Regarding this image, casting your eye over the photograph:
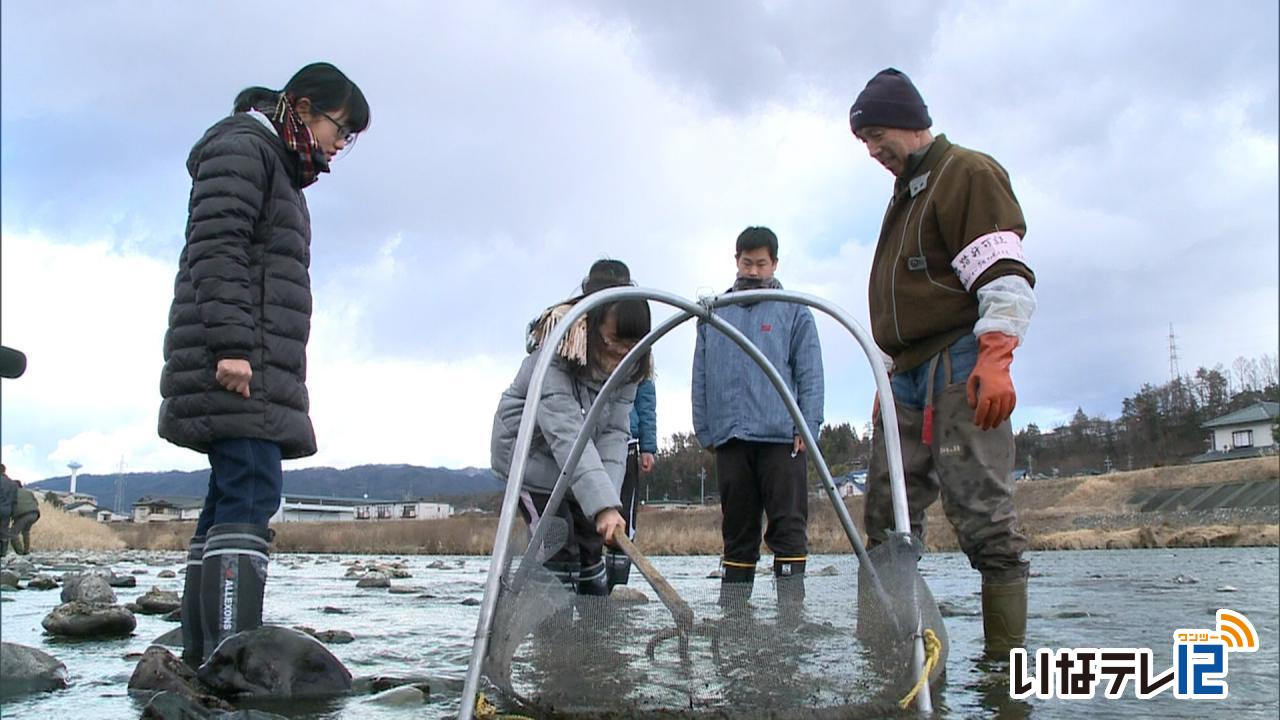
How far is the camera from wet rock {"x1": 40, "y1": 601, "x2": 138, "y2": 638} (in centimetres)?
454

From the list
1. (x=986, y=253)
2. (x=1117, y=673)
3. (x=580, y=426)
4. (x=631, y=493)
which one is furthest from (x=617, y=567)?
(x=986, y=253)

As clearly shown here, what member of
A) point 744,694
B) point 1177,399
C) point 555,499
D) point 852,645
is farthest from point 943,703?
point 1177,399

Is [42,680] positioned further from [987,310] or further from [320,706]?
[987,310]

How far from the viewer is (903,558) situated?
8.13 feet

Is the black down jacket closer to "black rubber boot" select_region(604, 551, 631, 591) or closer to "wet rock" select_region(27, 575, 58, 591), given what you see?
"black rubber boot" select_region(604, 551, 631, 591)

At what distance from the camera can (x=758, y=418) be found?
447cm

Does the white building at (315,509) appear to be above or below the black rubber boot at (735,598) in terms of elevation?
below

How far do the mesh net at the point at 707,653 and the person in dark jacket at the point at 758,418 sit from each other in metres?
1.72

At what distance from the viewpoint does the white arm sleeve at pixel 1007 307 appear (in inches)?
121

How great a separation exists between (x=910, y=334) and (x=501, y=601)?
2110 mm

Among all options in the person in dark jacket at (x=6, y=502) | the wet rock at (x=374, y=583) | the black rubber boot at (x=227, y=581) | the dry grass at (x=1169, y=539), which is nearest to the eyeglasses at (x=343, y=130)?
the black rubber boot at (x=227, y=581)

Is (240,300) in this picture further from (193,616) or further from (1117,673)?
(1117,673)

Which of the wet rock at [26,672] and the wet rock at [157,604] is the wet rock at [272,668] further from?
the wet rock at [157,604]

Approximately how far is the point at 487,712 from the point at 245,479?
4.70 feet
